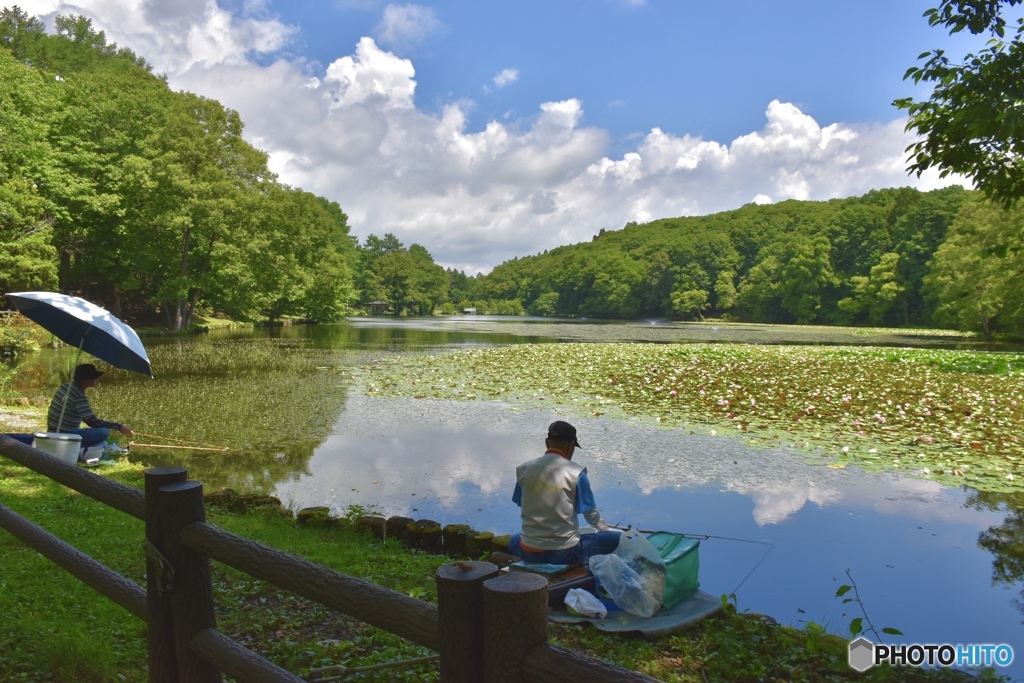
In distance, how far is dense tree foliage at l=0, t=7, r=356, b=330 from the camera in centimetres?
2606

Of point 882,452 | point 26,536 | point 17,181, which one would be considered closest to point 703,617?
point 26,536

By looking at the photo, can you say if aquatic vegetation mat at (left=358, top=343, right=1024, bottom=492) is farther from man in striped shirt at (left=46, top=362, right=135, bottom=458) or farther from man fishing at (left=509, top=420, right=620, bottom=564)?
man in striped shirt at (left=46, top=362, right=135, bottom=458)

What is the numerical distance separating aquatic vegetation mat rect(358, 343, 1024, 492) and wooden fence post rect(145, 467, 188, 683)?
8.97 meters

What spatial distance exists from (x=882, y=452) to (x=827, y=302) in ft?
228

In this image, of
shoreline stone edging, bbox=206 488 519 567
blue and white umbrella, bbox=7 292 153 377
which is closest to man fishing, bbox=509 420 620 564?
shoreline stone edging, bbox=206 488 519 567

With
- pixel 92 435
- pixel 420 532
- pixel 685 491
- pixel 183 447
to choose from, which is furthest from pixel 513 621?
pixel 183 447

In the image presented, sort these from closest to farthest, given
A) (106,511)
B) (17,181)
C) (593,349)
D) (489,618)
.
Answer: (489,618) < (106,511) < (17,181) < (593,349)

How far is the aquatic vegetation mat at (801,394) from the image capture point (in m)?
9.38

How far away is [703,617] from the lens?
4.30 metres

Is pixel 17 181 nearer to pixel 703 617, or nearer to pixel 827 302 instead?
pixel 703 617

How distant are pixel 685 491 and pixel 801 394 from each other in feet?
25.8

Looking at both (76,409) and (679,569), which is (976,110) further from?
(76,409)

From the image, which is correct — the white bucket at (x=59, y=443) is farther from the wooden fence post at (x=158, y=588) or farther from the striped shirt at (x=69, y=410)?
the wooden fence post at (x=158, y=588)

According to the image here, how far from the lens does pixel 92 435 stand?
26.4 feet
